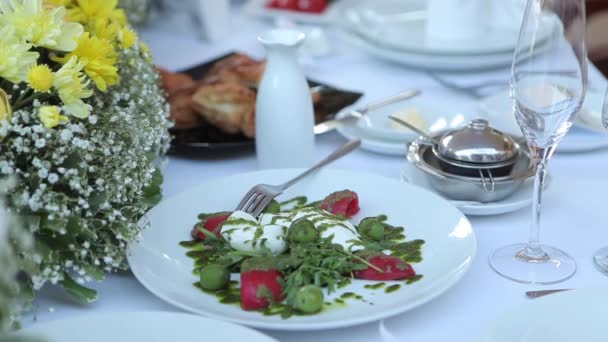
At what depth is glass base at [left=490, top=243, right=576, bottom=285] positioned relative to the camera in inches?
38.7

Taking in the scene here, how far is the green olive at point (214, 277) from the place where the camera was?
893 millimetres

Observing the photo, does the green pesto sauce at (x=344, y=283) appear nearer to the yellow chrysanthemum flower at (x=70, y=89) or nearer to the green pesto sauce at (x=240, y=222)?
the green pesto sauce at (x=240, y=222)

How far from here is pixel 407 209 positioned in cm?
110

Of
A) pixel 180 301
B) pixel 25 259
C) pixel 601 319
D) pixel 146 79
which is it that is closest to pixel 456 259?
pixel 601 319

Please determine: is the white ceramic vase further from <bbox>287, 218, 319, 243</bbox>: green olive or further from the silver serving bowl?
<bbox>287, 218, 319, 243</bbox>: green olive

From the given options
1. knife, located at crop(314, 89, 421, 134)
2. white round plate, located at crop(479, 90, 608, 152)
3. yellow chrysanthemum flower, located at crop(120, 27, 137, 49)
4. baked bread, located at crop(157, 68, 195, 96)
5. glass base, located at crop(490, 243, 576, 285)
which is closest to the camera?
glass base, located at crop(490, 243, 576, 285)

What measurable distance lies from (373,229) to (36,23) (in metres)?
0.46

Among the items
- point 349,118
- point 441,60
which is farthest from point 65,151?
point 441,60

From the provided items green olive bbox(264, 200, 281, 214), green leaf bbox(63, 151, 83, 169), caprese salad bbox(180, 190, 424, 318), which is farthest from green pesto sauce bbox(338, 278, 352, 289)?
green leaf bbox(63, 151, 83, 169)

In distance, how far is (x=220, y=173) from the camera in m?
1.32

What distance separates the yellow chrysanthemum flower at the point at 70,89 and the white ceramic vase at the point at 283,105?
356 millimetres

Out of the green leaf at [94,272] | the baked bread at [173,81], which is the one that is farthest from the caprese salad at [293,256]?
the baked bread at [173,81]

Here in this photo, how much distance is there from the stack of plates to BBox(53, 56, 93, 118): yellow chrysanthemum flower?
36.9 inches

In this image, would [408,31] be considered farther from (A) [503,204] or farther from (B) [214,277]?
(B) [214,277]
